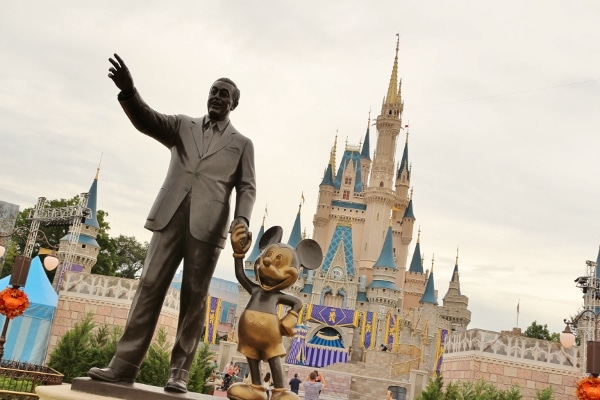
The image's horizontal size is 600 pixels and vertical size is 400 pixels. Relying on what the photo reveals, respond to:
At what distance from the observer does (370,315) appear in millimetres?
40188

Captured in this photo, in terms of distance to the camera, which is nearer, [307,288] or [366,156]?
[307,288]

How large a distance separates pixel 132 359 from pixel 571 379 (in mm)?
16395

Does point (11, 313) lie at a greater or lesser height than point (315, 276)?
lesser

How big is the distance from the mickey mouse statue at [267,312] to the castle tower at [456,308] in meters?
54.3

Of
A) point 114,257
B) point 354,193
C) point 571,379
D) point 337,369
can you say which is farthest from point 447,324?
point 571,379

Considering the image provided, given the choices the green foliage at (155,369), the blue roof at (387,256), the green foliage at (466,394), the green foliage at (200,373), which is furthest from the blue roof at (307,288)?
the green foliage at (155,369)

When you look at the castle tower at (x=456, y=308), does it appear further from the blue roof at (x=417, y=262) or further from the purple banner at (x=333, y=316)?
the purple banner at (x=333, y=316)

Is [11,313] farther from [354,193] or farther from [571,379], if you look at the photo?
[354,193]

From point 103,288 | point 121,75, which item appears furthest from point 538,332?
point 121,75

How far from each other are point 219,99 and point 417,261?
5375cm

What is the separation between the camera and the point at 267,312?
3.41 meters

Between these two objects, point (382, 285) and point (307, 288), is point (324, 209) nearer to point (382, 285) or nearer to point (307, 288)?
point (307, 288)

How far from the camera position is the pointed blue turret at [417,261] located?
55.2 meters

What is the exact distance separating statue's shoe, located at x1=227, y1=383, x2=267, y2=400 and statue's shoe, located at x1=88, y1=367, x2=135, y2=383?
0.74 metres
